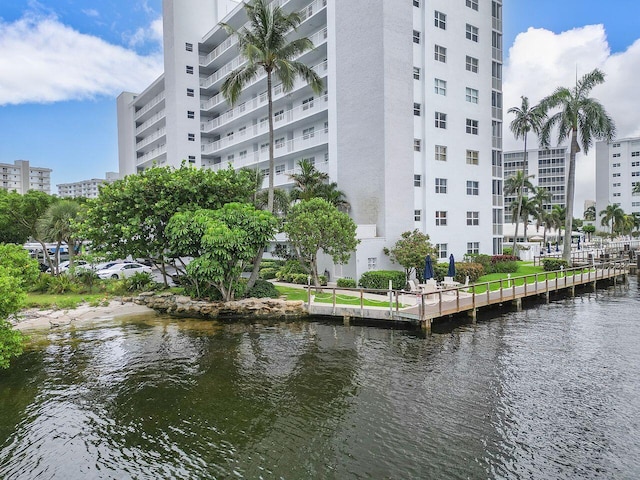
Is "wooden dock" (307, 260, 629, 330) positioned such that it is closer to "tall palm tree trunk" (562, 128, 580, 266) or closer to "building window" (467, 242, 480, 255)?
"building window" (467, 242, 480, 255)

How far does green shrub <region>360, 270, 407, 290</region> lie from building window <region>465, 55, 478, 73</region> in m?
21.0

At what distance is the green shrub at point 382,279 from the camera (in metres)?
29.0

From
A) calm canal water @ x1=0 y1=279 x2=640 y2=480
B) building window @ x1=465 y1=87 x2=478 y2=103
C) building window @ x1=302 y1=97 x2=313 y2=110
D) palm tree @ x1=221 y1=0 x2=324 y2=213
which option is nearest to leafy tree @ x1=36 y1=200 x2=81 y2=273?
calm canal water @ x1=0 y1=279 x2=640 y2=480

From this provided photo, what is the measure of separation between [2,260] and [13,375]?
4.74m

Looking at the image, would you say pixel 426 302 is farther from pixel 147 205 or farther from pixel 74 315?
pixel 74 315

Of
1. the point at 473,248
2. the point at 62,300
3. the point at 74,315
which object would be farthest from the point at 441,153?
the point at 62,300

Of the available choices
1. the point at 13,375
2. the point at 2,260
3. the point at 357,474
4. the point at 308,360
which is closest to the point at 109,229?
the point at 2,260

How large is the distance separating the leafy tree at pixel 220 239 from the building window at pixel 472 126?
22.6 meters

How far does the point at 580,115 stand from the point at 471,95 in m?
10.5

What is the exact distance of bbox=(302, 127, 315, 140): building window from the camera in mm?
41388

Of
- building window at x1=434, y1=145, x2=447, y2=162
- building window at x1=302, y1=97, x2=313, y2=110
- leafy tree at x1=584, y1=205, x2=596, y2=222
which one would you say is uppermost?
building window at x1=302, y1=97, x2=313, y2=110

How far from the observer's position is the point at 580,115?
39.0 metres

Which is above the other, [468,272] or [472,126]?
[472,126]

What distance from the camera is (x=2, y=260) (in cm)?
1697
